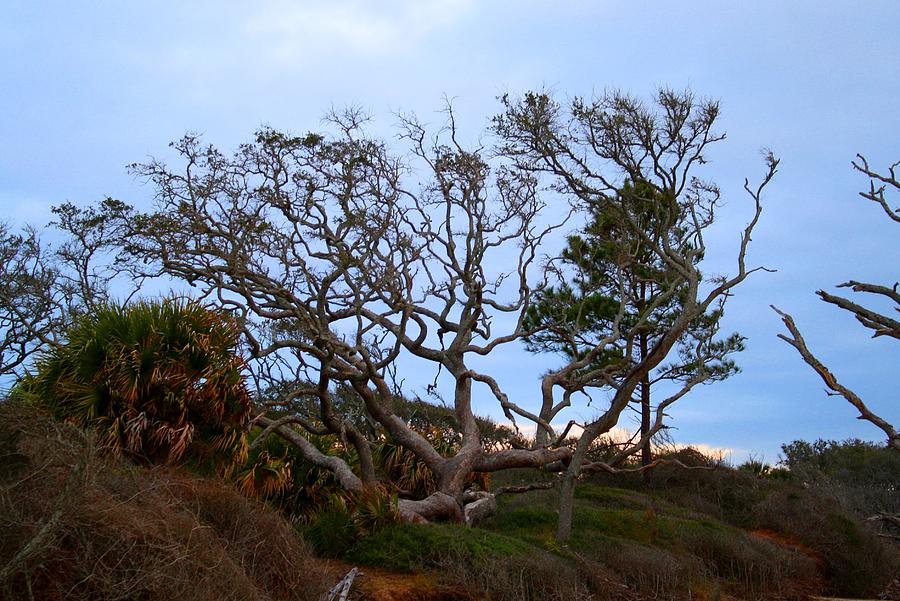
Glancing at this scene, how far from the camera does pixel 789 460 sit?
35281 mm

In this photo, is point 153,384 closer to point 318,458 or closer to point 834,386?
point 318,458

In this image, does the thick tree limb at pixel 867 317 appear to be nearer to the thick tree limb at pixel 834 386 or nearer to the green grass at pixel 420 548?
the thick tree limb at pixel 834 386

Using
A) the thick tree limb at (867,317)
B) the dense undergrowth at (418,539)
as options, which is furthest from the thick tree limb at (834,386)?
the dense undergrowth at (418,539)

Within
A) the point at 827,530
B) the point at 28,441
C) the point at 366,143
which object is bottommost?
the point at 28,441

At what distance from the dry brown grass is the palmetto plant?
3.56 m

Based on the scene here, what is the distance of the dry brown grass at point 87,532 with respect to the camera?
659 centimetres

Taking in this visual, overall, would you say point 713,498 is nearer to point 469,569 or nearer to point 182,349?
point 469,569

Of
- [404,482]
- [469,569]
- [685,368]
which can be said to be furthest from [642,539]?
[685,368]

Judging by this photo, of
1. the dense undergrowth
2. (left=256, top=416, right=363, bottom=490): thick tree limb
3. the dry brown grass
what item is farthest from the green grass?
the dry brown grass

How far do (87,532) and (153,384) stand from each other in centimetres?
567

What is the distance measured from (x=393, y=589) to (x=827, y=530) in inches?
460

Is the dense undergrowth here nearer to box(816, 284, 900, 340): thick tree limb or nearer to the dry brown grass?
the dry brown grass

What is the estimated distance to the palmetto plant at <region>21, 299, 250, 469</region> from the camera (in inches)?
480

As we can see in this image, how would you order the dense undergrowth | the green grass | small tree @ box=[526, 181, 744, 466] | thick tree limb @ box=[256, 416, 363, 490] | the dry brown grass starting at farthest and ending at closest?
small tree @ box=[526, 181, 744, 466] → thick tree limb @ box=[256, 416, 363, 490] → the green grass → the dense undergrowth → the dry brown grass
